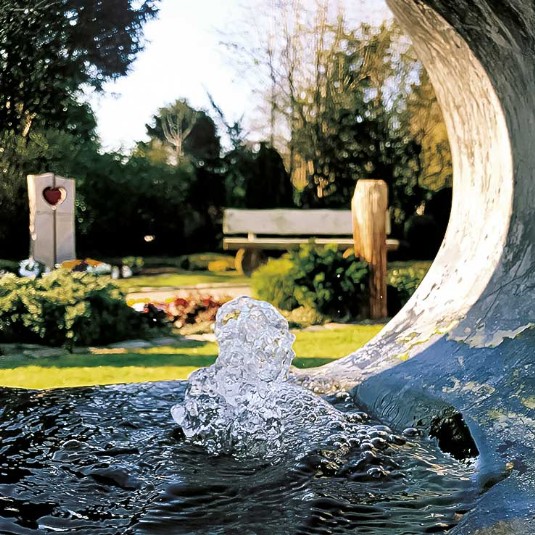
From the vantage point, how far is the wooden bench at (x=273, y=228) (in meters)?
12.8

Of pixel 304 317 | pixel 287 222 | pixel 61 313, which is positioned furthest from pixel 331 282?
pixel 287 222

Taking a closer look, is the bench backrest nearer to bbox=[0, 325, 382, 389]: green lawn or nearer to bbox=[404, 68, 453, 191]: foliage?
bbox=[404, 68, 453, 191]: foliage

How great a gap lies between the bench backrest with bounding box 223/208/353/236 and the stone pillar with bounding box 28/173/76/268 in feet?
10.5

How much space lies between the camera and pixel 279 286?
344 inches

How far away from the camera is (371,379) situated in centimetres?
363

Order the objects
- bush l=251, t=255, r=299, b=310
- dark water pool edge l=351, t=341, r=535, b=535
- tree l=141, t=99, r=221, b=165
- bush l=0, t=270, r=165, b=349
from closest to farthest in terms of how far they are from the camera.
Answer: dark water pool edge l=351, t=341, r=535, b=535
bush l=0, t=270, r=165, b=349
bush l=251, t=255, r=299, b=310
tree l=141, t=99, r=221, b=165

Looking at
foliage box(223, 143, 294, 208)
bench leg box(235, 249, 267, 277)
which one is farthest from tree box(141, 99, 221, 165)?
bench leg box(235, 249, 267, 277)

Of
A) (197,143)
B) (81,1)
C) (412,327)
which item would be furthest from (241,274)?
(412,327)

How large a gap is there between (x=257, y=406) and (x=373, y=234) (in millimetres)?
5586

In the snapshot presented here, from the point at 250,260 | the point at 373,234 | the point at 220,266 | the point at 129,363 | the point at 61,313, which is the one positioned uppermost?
the point at 373,234

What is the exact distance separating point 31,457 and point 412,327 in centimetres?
203

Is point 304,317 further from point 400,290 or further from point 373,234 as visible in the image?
point 400,290

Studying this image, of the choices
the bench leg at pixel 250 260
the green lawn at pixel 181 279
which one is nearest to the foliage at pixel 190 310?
the green lawn at pixel 181 279

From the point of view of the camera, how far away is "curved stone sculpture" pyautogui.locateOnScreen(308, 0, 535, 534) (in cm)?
308
